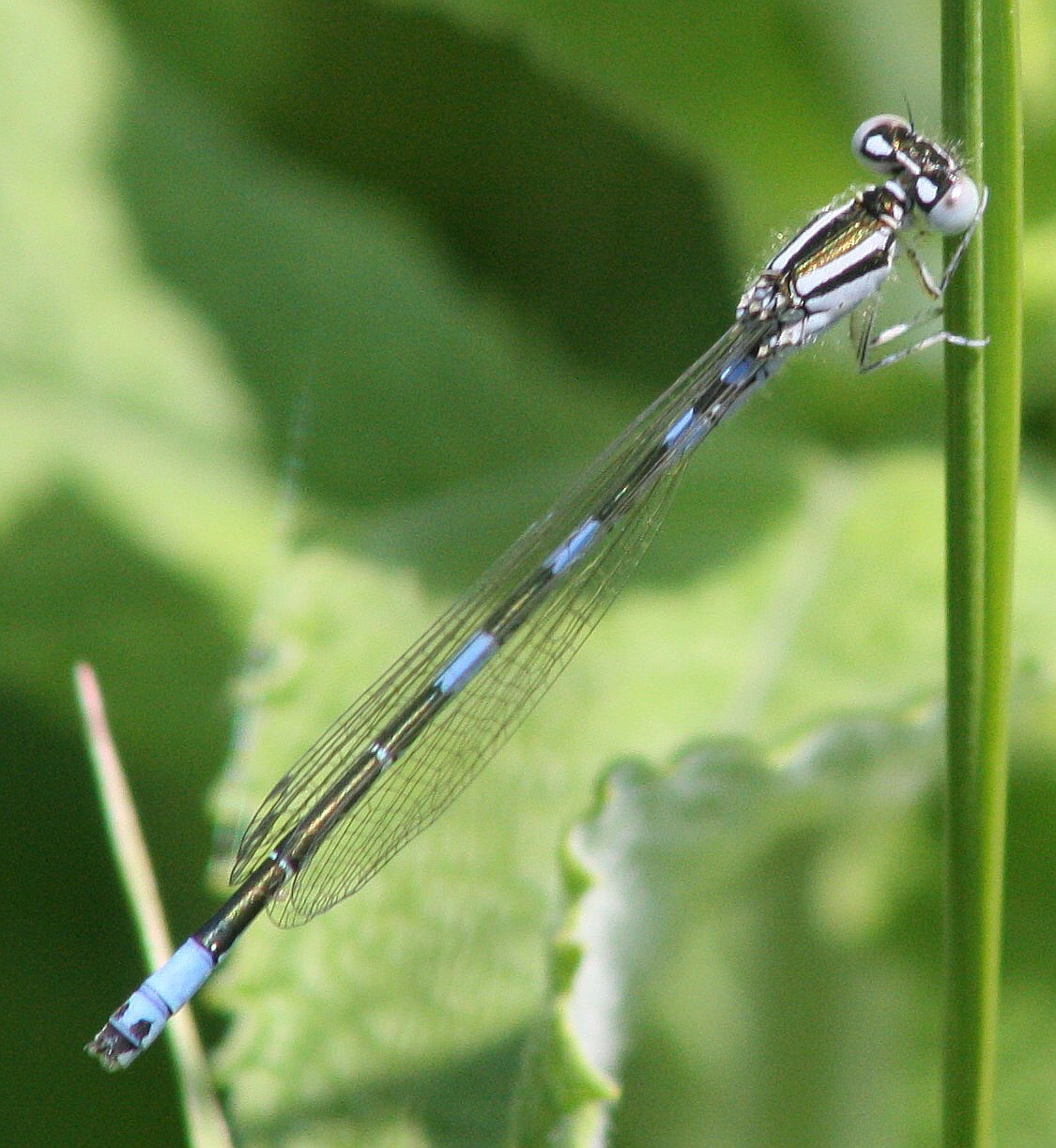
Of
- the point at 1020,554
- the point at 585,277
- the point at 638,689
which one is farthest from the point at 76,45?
the point at 1020,554

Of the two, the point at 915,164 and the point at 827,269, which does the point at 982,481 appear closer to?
the point at 915,164

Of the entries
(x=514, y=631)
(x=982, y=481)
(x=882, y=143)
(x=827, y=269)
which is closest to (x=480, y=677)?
(x=514, y=631)

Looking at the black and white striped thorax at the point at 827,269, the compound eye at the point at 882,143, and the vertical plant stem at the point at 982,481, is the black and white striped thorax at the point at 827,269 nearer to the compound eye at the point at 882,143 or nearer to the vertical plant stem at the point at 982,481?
the compound eye at the point at 882,143

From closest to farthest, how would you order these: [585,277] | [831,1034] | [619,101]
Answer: [831,1034]
[619,101]
[585,277]

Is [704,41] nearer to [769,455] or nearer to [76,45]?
[769,455]

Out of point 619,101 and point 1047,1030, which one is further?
point 619,101

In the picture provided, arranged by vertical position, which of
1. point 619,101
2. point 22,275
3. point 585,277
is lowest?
point 22,275

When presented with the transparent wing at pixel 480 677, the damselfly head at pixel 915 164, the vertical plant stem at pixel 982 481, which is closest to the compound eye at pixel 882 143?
the damselfly head at pixel 915 164
